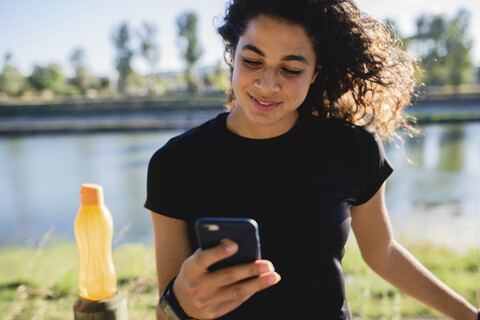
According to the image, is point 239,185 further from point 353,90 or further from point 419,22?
point 419,22

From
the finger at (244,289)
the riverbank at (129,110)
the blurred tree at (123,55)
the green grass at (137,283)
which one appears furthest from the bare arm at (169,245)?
the blurred tree at (123,55)

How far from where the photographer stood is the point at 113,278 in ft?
4.37

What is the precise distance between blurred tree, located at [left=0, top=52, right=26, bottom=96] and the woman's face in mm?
43894

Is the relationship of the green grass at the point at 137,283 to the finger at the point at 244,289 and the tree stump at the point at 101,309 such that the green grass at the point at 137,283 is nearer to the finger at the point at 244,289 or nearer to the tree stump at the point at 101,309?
the tree stump at the point at 101,309

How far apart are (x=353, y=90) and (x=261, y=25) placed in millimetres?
532

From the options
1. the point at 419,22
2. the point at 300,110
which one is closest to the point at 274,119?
the point at 300,110

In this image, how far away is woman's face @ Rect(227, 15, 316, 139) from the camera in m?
1.16

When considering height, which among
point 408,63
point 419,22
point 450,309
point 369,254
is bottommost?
point 450,309

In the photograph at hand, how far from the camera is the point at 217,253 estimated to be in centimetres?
86

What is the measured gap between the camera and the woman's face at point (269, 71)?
45.6 inches

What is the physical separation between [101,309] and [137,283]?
7.19ft

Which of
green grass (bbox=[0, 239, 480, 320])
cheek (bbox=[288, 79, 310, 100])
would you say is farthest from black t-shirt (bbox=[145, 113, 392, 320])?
green grass (bbox=[0, 239, 480, 320])

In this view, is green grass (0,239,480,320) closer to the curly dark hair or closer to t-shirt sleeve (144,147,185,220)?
t-shirt sleeve (144,147,185,220)

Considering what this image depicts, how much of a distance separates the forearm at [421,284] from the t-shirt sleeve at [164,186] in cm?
71
